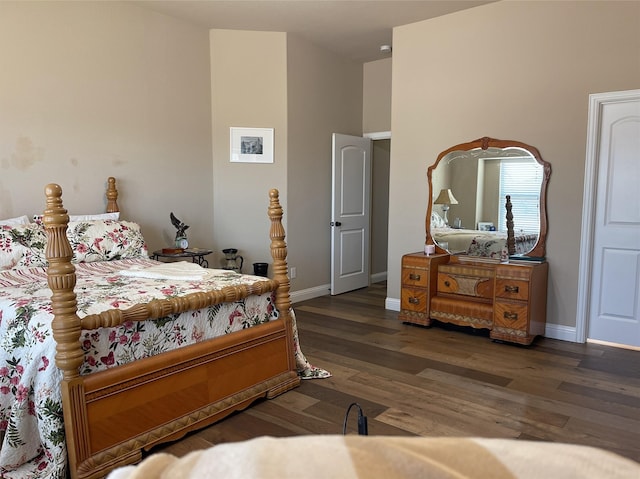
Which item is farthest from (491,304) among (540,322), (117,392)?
(117,392)

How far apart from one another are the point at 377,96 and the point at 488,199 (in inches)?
93.4

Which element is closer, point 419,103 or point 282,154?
point 419,103

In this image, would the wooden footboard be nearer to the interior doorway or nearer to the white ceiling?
the white ceiling

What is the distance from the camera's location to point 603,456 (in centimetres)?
59

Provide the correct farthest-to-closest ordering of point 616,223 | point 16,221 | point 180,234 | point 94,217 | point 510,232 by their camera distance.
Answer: point 180,234
point 510,232
point 94,217
point 616,223
point 16,221

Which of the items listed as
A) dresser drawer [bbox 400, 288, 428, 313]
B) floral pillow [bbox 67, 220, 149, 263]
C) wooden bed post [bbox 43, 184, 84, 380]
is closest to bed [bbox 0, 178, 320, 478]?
wooden bed post [bbox 43, 184, 84, 380]

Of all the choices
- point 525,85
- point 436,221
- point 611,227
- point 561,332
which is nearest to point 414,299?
point 436,221

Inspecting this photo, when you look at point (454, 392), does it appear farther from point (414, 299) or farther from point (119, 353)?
point (119, 353)

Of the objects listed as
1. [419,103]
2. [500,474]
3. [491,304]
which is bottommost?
[491,304]

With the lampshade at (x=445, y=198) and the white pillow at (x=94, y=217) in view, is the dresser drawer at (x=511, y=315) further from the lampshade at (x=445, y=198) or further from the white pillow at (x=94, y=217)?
the white pillow at (x=94, y=217)

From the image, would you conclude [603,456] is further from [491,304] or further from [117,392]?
[491,304]

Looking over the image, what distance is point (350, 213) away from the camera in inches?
238

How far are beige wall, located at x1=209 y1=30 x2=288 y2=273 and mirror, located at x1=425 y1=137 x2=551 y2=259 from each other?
169 centimetres

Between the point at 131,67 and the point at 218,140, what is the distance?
114 centimetres
